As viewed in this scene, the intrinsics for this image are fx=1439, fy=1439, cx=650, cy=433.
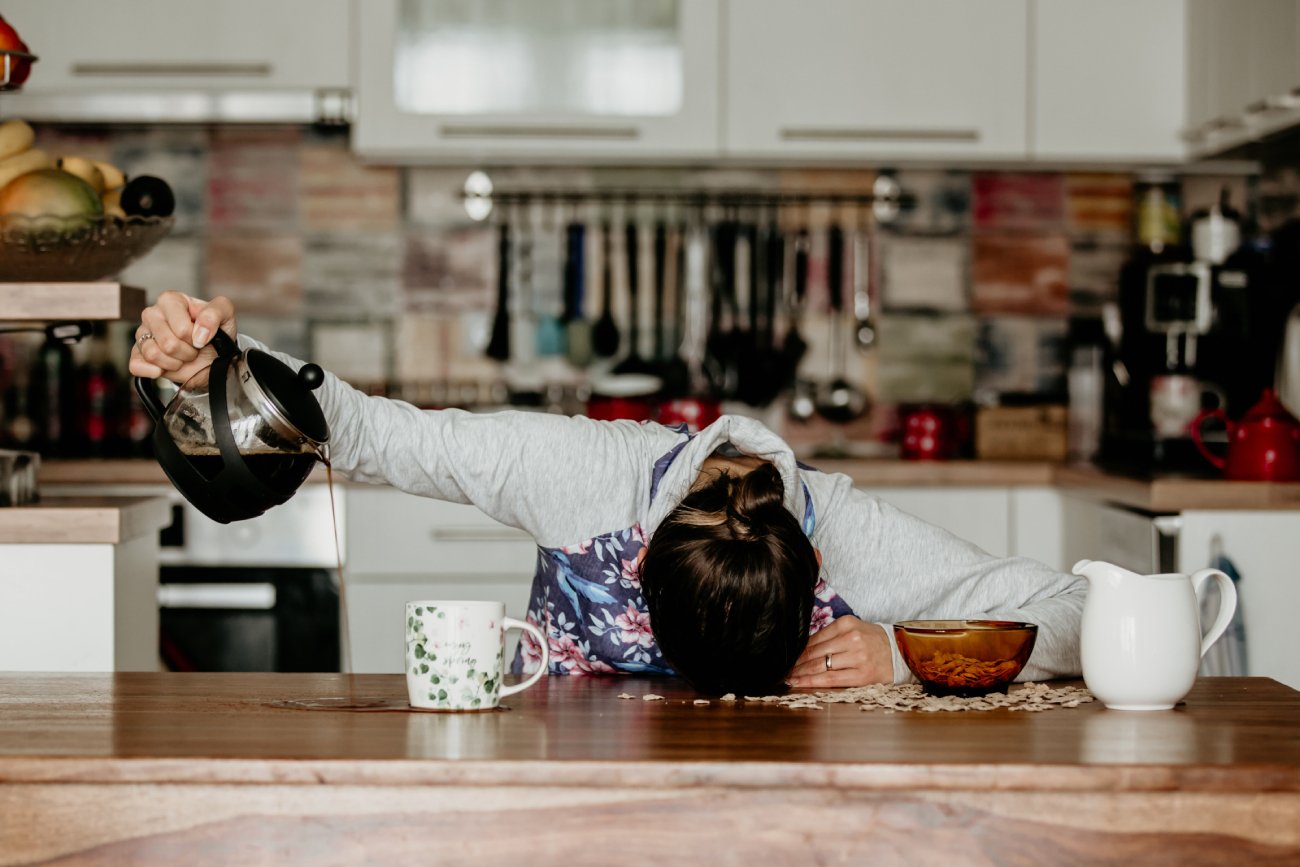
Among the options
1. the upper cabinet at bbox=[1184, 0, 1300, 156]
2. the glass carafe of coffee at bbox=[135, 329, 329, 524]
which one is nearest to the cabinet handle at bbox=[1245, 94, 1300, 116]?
the upper cabinet at bbox=[1184, 0, 1300, 156]

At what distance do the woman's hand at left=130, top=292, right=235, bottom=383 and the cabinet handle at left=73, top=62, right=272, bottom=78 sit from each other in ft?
6.33

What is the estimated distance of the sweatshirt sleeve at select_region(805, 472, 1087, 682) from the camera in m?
1.46

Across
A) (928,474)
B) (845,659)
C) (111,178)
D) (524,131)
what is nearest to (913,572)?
(845,659)

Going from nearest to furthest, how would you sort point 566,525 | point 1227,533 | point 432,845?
point 432,845 < point 566,525 < point 1227,533

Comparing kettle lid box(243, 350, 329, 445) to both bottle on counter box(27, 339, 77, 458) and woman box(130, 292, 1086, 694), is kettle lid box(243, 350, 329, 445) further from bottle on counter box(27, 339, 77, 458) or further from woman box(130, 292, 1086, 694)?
bottle on counter box(27, 339, 77, 458)

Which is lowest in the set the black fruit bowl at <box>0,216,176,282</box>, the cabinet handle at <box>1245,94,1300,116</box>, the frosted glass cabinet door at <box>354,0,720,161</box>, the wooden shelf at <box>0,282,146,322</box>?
the wooden shelf at <box>0,282,146,322</box>

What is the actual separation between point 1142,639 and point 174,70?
8.28 feet

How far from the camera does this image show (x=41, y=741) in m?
1.02

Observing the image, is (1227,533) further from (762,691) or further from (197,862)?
(197,862)

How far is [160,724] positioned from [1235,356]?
248 centimetres

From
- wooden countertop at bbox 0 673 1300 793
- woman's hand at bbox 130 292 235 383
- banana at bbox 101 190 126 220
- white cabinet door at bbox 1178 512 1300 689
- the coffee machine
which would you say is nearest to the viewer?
wooden countertop at bbox 0 673 1300 793

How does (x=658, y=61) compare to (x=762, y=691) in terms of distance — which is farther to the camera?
(x=658, y=61)

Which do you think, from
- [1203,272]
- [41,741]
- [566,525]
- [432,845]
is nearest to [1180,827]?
[432,845]

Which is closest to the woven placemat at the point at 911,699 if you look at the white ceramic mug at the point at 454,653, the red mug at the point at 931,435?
the white ceramic mug at the point at 454,653
